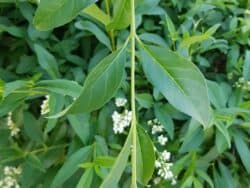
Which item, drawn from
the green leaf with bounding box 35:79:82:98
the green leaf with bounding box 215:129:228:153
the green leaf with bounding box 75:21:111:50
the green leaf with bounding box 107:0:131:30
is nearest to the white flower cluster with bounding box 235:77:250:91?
the green leaf with bounding box 215:129:228:153

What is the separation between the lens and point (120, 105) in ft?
2.84

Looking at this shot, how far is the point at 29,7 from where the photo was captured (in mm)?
899

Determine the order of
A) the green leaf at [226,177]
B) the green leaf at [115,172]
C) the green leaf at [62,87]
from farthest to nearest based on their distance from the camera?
the green leaf at [226,177], the green leaf at [62,87], the green leaf at [115,172]

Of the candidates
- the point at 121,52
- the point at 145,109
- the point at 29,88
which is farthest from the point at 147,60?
the point at 145,109

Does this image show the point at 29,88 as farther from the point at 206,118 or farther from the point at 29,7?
the point at 206,118

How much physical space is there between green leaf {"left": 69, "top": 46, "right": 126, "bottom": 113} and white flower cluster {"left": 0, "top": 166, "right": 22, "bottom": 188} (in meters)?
0.52

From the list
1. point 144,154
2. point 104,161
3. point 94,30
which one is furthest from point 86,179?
point 144,154

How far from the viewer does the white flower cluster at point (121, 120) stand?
848 mm

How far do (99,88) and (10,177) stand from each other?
541mm

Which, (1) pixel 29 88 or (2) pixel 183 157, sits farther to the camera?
(2) pixel 183 157

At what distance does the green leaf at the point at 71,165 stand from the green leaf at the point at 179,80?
0.42 meters

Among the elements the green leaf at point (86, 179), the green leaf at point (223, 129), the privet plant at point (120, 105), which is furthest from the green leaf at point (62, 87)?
the green leaf at point (223, 129)

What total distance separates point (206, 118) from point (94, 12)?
414 millimetres

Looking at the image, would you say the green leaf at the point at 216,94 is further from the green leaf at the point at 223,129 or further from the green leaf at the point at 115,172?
the green leaf at the point at 115,172
